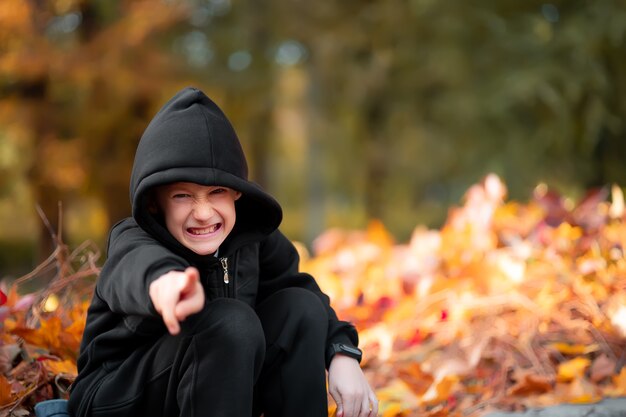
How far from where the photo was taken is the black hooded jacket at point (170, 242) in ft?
4.41

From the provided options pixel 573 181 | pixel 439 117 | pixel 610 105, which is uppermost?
pixel 439 117

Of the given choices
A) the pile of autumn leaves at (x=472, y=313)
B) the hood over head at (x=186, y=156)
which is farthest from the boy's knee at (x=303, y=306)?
the pile of autumn leaves at (x=472, y=313)

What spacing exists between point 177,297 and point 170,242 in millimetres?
364

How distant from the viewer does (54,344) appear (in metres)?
2.04

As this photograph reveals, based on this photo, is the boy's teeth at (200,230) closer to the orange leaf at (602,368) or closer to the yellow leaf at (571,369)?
the yellow leaf at (571,369)

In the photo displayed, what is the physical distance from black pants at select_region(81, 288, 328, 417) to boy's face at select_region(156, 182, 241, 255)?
145 millimetres

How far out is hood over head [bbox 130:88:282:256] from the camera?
1.43 meters

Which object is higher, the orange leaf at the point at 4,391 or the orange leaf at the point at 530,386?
the orange leaf at the point at 4,391

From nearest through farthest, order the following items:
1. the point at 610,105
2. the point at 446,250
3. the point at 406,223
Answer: the point at 446,250, the point at 610,105, the point at 406,223

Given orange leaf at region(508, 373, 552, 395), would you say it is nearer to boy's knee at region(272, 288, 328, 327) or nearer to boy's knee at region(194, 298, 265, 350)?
boy's knee at region(272, 288, 328, 327)

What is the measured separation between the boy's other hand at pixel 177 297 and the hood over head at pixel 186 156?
0.94ft

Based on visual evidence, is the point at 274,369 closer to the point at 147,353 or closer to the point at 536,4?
the point at 147,353

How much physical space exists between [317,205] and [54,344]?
12.0 metres

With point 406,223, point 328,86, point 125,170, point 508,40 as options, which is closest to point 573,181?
point 508,40
